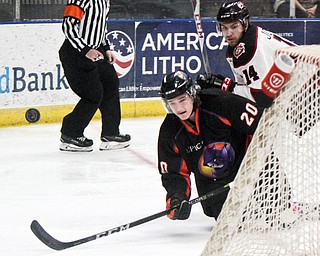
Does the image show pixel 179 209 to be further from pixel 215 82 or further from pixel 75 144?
pixel 75 144

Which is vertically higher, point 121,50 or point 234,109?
point 234,109

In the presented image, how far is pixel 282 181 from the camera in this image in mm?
2748

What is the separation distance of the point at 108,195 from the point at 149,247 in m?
0.98

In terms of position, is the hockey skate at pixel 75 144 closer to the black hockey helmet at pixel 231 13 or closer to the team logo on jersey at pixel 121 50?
the team logo on jersey at pixel 121 50

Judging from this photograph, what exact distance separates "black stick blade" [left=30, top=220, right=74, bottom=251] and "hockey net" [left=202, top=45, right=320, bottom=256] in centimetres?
72

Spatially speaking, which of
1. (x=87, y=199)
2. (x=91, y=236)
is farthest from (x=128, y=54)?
(x=91, y=236)

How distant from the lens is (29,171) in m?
4.91

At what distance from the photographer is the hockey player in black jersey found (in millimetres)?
3199

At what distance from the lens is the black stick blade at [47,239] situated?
3.21 metres

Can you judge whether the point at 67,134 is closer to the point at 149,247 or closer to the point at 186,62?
the point at 186,62

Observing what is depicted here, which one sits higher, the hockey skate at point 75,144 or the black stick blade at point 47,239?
the black stick blade at point 47,239

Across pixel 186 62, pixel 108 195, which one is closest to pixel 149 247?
pixel 108 195

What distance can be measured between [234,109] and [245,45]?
898 mm

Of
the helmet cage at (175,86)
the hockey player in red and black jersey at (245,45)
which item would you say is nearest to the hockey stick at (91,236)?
the helmet cage at (175,86)
